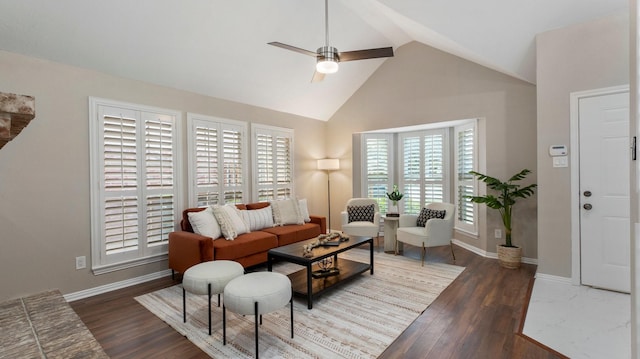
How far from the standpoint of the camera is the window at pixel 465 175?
16.2 feet

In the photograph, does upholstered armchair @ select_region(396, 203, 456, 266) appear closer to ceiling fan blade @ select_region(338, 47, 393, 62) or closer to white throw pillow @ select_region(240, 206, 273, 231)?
white throw pillow @ select_region(240, 206, 273, 231)

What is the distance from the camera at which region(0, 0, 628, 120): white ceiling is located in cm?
285

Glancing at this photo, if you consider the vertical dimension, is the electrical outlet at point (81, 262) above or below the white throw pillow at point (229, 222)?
below

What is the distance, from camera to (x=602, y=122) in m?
3.13

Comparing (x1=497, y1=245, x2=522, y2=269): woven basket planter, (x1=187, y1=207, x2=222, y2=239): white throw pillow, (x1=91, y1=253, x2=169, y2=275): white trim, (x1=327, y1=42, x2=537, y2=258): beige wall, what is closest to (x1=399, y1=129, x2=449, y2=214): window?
(x1=327, y1=42, x2=537, y2=258): beige wall

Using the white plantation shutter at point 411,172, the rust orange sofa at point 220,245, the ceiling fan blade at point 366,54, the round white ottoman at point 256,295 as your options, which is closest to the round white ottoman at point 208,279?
the round white ottoman at point 256,295

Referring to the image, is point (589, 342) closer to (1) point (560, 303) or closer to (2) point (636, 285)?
(1) point (560, 303)

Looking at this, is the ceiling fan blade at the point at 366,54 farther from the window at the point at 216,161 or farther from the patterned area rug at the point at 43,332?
the patterned area rug at the point at 43,332

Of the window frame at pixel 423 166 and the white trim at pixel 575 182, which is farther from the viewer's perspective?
the window frame at pixel 423 166

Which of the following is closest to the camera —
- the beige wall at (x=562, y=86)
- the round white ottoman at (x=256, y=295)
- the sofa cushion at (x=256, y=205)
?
the round white ottoman at (x=256, y=295)

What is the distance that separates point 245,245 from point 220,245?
0.32 meters

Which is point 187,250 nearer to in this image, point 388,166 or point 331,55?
point 331,55

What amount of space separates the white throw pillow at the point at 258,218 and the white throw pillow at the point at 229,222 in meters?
0.17

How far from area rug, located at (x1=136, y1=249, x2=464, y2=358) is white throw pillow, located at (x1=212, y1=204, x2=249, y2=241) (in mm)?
840
